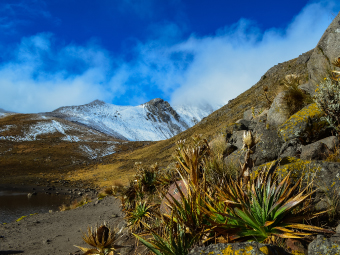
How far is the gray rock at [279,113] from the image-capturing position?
7.01 m

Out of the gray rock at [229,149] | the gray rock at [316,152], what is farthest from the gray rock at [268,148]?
the gray rock at [229,149]

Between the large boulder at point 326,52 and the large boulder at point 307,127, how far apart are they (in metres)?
1.76

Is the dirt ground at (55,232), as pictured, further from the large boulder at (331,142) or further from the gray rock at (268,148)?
the large boulder at (331,142)

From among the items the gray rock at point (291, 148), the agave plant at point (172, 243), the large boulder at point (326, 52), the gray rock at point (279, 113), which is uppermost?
the large boulder at point (326, 52)

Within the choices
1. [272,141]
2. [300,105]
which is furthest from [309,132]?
[300,105]

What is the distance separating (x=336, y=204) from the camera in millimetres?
2928

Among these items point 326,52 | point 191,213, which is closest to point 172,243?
point 191,213

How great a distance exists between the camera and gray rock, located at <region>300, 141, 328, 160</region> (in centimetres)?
453

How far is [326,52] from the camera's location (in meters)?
6.76

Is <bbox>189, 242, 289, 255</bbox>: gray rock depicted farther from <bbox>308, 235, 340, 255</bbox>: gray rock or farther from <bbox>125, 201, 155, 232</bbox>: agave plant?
<bbox>125, 201, 155, 232</bbox>: agave plant

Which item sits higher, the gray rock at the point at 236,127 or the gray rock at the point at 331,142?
the gray rock at the point at 236,127

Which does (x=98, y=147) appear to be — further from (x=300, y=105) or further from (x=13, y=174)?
(x=300, y=105)

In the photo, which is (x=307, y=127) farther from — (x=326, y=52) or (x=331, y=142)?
(x=326, y=52)

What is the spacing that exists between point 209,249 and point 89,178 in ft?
116
